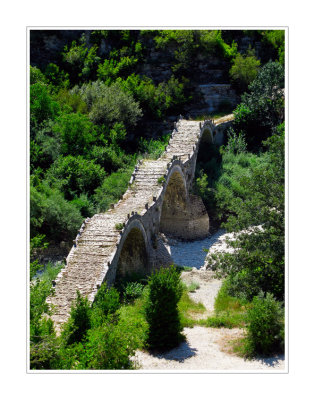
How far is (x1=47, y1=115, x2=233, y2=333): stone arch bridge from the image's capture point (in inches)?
828

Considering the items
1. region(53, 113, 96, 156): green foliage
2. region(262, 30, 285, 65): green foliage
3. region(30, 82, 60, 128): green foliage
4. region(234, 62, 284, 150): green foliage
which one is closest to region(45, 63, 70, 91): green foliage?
region(30, 82, 60, 128): green foliage

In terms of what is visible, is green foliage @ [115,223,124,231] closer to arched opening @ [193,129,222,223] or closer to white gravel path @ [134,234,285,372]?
white gravel path @ [134,234,285,372]

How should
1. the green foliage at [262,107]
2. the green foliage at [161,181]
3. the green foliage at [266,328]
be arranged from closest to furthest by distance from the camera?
1. the green foliage at [266,328]
2. the green foliage at [161,181]
3. the green foliage at [262,107]

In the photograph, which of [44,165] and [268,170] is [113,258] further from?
[44,165]

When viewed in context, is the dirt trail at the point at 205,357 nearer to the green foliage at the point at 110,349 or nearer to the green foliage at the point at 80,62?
the green foliage at the point at 110,349

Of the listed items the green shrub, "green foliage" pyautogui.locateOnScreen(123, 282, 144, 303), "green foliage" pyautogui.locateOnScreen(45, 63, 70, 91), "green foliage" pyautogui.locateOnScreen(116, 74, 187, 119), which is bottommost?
"green foliage" pyautogui.locateOnScreen(123, 282, 144, 303)

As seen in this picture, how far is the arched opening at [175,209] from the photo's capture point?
34084mm

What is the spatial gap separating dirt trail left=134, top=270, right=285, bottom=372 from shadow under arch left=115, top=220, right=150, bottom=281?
714cm

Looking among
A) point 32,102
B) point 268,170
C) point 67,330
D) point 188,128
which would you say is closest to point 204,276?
point 268,170

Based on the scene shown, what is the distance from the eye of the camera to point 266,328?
1558cm

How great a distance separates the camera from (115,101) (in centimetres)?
4228

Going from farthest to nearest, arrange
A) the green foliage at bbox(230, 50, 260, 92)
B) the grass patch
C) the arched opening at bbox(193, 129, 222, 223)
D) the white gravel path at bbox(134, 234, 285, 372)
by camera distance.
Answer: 1. the green foliage at bbox(230, 50, 260, 92)
2. the arched opening at bbox(193, 129, 222, 223)
3. the grass patch
4. the white gravel path at bbox(134, 234, 285, 372)

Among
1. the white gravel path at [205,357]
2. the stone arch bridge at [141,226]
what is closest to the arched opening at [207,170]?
the stone arch bridge at [141,226]

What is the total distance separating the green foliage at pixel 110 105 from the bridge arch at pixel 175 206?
10.5m
